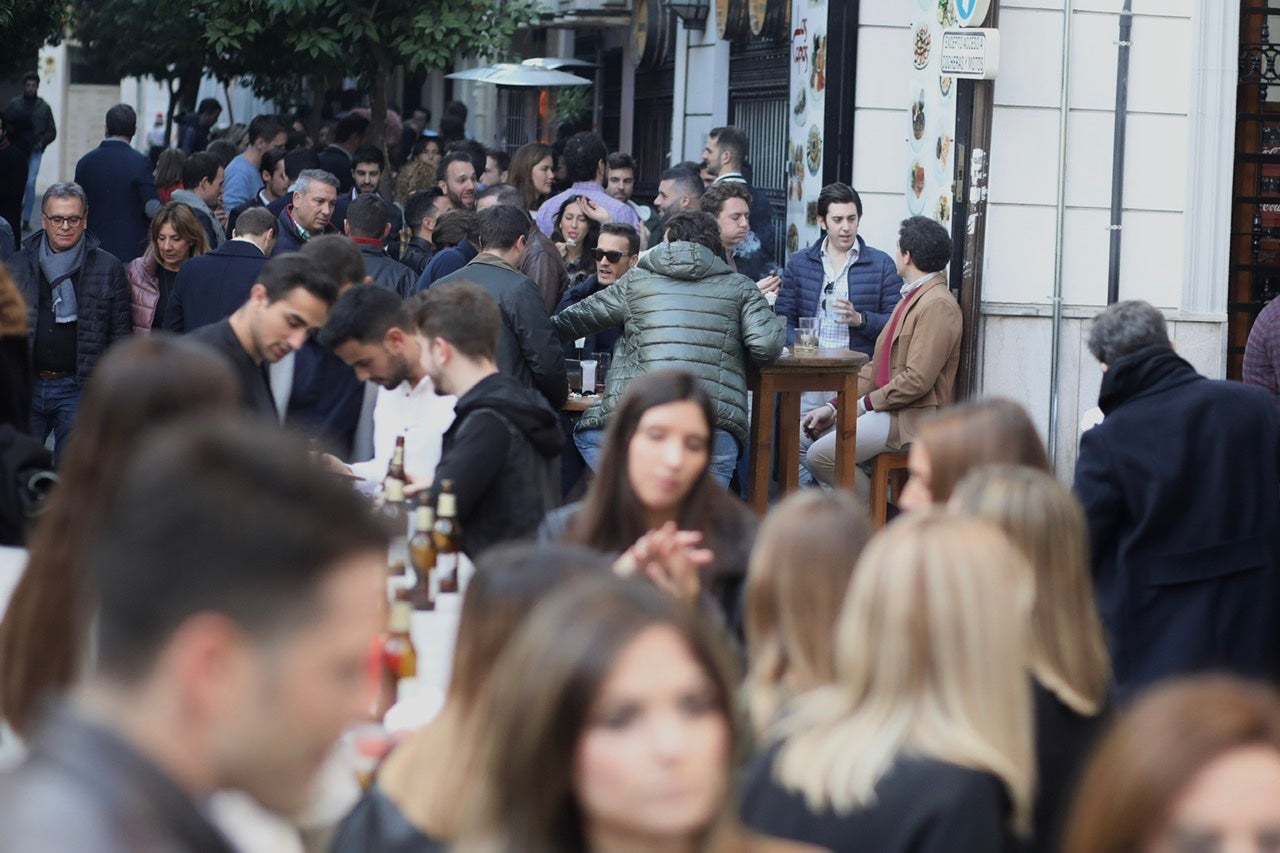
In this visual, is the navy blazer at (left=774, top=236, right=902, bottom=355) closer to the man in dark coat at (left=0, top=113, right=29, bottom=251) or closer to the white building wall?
the white building wall

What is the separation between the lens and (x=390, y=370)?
6.51 meters

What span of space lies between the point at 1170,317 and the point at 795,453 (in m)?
2.69

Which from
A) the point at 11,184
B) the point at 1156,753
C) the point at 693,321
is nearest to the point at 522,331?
the point at 693,321

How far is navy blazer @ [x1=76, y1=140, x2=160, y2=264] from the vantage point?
1336cm

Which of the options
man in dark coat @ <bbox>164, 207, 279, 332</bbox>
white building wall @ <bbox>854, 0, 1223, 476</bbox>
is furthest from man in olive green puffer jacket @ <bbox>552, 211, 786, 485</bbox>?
white building wall @ <bbox>854, 0, 1223, 476</bbox>

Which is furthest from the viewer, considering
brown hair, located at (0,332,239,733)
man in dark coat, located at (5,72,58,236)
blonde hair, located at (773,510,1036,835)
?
man in dark coat, located at (5,72,58,236)

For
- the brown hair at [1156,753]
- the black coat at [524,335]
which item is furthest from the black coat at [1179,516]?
the brown hair at [1156,753]

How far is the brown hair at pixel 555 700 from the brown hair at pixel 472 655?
0.47 m

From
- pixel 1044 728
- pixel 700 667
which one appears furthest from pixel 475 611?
pixel 1044 728

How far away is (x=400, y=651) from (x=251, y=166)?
1129 centimetres

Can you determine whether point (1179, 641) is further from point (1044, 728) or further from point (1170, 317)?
point (1170, 317)

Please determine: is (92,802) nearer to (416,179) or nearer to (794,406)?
(794,406)

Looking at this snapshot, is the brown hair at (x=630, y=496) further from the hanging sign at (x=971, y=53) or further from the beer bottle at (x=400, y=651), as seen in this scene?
the hanging sign at (x=971, y=53)

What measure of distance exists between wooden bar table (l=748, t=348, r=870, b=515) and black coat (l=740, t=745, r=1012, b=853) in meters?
6.39
